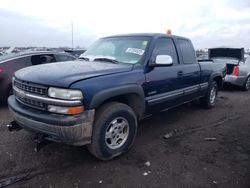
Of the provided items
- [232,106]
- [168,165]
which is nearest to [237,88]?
[232,106]

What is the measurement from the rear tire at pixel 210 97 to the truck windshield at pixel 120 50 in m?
2.87

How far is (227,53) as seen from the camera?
10.6m

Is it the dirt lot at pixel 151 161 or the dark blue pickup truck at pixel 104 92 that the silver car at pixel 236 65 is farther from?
the dark blue pickup truck at pixel 104 92

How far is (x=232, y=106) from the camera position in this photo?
730 cm

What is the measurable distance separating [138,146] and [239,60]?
753cm

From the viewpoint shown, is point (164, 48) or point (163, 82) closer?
point (163, 82)

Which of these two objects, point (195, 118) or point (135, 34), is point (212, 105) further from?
point (135, 34)

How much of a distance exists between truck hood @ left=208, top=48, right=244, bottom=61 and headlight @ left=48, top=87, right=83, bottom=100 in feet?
29.1

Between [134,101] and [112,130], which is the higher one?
[134,101]

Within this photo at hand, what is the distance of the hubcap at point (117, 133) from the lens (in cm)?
364

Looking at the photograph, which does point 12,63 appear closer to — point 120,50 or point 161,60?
point 120,50

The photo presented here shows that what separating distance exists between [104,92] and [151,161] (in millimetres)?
1268

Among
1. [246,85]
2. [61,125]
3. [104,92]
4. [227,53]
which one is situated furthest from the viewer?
[227,53]

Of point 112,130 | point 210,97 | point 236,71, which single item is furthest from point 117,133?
point 236,71
